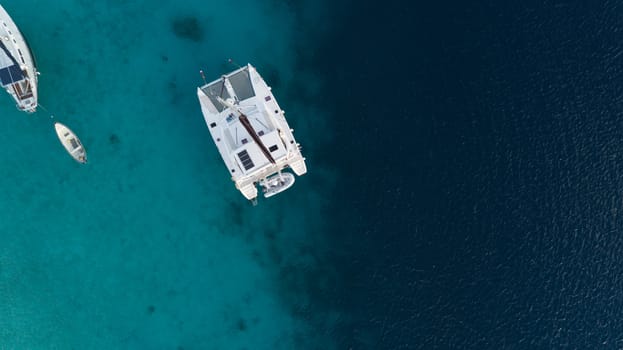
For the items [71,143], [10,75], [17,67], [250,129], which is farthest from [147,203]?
[17,67]

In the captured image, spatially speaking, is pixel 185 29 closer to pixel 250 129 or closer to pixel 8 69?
pixel 250 129

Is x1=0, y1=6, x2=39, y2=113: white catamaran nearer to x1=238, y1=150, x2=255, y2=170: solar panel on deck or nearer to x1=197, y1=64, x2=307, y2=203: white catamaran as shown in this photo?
x1=197, y1=64, x2=307, y2=203: white catamaran

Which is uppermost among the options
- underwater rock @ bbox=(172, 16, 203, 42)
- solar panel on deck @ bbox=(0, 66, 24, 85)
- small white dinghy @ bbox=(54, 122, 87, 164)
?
solar panel on deck @ bbox=(0, 66, 24, 85)

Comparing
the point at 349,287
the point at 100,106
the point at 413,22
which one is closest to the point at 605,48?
the point at 413,22

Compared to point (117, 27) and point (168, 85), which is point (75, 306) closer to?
point (168, 85)

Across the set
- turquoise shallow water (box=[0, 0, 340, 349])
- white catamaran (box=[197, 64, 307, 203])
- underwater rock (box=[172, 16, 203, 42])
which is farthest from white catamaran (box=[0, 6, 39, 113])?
white catamaran (box=[197, 64, 307, 203])

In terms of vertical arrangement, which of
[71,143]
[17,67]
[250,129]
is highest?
[17,67]
